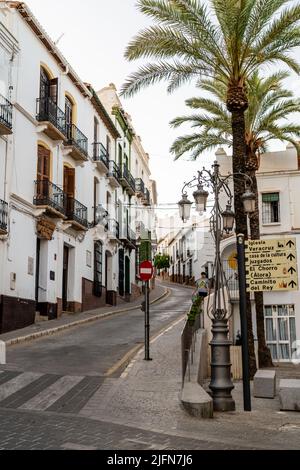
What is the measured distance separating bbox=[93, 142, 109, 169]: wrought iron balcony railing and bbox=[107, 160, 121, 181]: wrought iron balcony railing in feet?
4.11

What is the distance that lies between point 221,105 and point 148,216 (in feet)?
93.6

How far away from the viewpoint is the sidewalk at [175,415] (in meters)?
7.57

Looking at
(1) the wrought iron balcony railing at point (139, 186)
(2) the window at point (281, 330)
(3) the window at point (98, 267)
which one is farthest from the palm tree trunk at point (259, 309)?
(1) the wrought iron balcony railing at point (139, 186)

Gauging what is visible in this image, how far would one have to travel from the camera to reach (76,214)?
84.2ft

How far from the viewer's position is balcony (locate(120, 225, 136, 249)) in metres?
35.8

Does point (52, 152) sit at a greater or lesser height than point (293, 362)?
greater

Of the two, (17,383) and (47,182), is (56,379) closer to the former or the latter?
(17,383)

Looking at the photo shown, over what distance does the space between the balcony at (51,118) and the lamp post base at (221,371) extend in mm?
14160

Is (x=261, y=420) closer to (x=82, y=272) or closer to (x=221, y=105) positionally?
(x=221, y=105)

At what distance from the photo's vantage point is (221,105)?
20766 mm

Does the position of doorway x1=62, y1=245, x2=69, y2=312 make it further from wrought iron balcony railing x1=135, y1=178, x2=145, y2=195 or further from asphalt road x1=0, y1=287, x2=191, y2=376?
wrought iron balcony railing x1=135, y1=178, x2=145, y2=195

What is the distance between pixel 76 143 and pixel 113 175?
771 centimetres

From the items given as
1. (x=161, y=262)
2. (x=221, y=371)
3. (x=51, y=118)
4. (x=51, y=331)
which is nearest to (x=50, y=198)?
(x=51, y=118)

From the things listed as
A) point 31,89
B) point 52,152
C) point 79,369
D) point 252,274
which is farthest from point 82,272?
point 252,274
